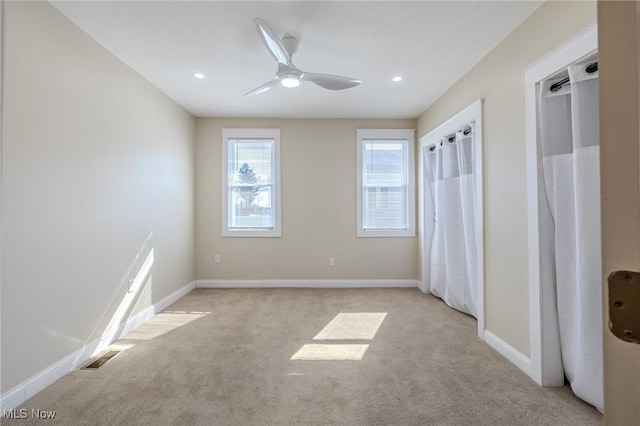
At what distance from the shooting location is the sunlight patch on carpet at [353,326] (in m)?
2.81

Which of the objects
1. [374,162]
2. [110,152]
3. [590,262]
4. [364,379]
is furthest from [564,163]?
[110,152]

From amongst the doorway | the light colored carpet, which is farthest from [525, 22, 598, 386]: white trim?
the light colored carpet

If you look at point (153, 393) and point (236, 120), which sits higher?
point (236, 120)

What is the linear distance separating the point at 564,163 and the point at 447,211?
169 centimetres

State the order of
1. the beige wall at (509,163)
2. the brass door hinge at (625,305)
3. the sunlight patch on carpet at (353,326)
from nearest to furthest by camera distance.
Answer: the brass door hinge at (625,305) < the beige wall at (509,163) < the sunlight patch on carpet at (353,326)

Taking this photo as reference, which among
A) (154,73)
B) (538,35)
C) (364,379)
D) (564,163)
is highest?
(154,73)

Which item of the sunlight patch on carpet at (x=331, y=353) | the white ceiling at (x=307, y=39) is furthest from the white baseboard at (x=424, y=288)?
the white ceiling at (x=307, y=39)

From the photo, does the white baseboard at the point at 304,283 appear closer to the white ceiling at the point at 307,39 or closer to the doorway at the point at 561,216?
the doorway at the point at 561,216

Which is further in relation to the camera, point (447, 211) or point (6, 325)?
point (447, 211)

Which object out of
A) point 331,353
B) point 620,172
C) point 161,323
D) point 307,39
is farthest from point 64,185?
point 620,172

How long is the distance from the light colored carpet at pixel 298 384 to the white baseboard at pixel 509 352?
62 millimetres

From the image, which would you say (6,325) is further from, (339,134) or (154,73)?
(339,134)

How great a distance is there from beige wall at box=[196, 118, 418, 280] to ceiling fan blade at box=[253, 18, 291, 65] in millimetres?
2262

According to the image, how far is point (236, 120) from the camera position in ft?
14.9
